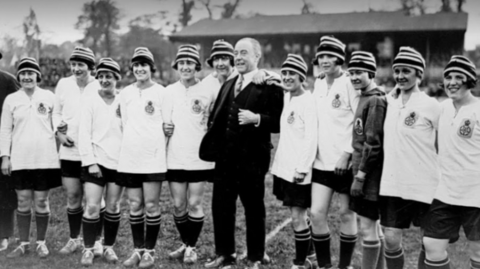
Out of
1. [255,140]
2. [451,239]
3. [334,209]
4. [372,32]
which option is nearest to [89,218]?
[255,140]

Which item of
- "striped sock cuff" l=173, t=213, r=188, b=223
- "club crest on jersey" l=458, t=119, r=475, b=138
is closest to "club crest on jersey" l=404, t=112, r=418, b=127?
"club crest on jersey" l=458, t=119, r=475, b=138

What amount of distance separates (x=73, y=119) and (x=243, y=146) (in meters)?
1.88

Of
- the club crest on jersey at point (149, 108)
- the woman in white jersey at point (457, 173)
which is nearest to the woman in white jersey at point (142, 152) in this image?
the club crest on jersey at point (149, 108)

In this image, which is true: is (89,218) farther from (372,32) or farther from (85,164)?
(372,32)

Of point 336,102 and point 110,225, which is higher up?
point 336,102

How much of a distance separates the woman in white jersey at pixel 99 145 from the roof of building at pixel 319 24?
875 cm

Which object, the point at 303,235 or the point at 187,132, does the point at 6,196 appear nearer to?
the point at 187,132

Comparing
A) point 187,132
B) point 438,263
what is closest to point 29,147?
point 187,132

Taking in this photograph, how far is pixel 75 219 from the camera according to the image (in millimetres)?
5434

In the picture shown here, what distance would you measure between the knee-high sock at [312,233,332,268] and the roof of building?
9960 millimetres

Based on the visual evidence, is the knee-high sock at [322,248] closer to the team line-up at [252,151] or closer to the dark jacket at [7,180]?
the team line-up at [252,151]

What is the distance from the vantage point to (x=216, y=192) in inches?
197

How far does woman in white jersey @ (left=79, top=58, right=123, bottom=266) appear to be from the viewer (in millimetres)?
5035

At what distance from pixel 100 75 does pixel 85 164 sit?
3.04 feet
